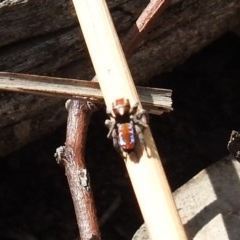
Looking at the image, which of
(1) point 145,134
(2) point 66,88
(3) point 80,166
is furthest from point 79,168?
(1) point 145,134

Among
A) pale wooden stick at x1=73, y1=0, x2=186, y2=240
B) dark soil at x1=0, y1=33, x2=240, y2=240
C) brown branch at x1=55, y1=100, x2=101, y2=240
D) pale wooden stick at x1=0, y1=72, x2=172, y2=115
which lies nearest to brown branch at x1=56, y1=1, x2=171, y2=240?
brown branch at x1=55, y1=100, x2=101, y2=240

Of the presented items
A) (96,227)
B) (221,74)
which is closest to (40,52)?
(96,227)

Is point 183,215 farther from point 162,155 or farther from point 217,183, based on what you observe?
point 162,155

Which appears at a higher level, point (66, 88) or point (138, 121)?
point (66, 88)

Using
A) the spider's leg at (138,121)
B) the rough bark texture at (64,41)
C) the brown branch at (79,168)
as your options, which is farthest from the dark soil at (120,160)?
the spider's leg at (138,121)

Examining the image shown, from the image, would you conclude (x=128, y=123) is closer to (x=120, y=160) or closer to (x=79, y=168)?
(x=79, y=168)

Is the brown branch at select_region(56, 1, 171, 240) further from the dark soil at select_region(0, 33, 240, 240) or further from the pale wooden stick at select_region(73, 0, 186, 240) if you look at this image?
the dark soil at select_region(0, 33, 240, 240)

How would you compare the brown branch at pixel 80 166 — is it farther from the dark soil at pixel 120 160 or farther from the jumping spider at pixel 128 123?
the dark soil at pixel 120 160
